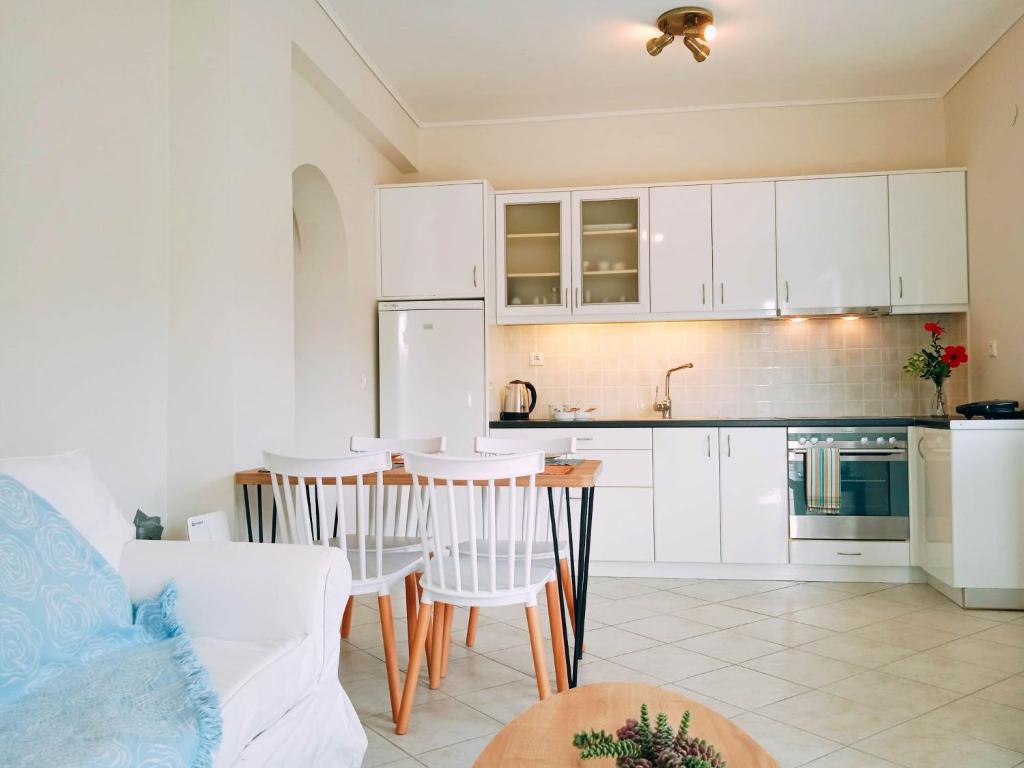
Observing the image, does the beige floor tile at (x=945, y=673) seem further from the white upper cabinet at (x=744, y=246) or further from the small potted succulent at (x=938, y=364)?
the white upper cabinet at (x=744, y=246)

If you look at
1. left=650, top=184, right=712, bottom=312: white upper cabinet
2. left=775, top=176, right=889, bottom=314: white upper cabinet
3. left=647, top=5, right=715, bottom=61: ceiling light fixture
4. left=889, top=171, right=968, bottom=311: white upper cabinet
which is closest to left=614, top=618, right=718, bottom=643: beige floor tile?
left=650, top=184, right=712, bottom=312: white upper cabinet

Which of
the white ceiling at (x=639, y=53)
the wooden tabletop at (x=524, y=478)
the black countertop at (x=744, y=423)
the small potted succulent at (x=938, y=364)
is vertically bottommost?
the wooden tabletop at (x=524, y=478)

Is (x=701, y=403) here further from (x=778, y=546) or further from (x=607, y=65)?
(x=607, y=65)

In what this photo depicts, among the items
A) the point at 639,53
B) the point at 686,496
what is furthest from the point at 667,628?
the point at 639,53

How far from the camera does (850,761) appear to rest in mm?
2242

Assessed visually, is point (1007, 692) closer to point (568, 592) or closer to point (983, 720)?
point (983, 720)

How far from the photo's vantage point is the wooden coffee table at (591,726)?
1400 millimetres

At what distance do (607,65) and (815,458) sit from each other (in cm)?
248


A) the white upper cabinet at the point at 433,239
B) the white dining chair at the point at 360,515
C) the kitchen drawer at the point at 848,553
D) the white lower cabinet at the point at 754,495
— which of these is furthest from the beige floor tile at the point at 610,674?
the white upper cabinet at the point at 433,239

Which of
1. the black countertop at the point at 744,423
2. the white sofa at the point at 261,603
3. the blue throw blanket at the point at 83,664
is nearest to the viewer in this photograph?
the blue throw blanket at the point at 83,664

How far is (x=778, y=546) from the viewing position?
176 inches

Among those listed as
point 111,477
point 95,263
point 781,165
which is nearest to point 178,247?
point 95,263

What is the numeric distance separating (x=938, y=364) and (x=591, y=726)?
3768mm

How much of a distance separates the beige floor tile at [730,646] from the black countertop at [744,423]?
4.52 feet
